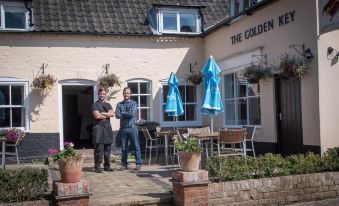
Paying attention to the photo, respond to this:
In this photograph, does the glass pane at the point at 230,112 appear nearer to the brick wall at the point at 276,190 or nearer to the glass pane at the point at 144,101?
the glass pane at the point at 144,101

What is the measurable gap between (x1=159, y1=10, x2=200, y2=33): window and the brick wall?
8796mm

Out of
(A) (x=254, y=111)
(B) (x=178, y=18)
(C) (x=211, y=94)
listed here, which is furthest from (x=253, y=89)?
(B) (x=178, y=18)

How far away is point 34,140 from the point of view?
1351 centimetres

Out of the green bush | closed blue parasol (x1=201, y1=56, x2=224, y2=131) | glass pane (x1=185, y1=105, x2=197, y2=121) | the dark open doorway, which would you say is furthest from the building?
the green bush

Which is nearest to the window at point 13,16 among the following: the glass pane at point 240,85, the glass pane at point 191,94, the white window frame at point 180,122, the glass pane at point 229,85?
the white window frame at point 180,122

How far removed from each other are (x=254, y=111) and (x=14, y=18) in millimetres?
8176

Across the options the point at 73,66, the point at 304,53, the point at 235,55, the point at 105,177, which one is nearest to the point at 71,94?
the point at 73,66

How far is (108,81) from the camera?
14.0m

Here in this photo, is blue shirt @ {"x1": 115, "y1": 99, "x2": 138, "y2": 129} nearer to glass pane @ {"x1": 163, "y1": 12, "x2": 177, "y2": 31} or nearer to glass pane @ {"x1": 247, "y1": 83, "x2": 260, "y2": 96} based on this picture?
glass pane @ {"x1": 247, "y1": 83, "x2": 260, "y2": 96}

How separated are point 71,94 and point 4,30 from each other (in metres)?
6.03

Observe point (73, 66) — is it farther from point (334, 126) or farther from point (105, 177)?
point (334, 126)

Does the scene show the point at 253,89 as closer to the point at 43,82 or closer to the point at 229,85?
the point at 229,85

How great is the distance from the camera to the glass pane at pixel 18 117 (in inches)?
530

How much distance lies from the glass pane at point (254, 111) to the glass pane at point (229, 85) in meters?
1.38
